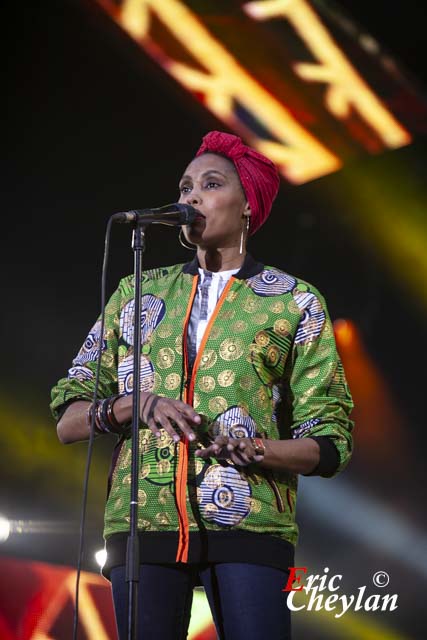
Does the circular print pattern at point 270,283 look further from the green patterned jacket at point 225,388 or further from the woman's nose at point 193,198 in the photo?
the woman's nose at point 193,198

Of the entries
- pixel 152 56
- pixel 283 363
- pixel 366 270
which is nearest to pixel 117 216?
pixel 283 363

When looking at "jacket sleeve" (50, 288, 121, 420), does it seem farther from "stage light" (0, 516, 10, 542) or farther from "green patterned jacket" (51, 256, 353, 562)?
"stage light" (0, 516, 10, 542)

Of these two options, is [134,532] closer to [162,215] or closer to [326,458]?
[326,458]

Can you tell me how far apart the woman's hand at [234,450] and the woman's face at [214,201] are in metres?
0.62

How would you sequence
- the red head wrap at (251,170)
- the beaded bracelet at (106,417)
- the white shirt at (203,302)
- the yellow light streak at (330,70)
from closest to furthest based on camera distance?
the beaded bracelet at (106,417), the white shirt at (203,302), the red head wrap at (251,170), the yellow light streak at (330,70)

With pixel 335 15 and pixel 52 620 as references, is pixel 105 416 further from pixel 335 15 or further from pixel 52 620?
pixel 335 15

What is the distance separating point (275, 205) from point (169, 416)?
3038mm

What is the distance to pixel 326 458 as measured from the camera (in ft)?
6.44

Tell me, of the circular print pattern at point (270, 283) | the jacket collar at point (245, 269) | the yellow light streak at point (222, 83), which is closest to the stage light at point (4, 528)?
the yellow light streak at point (222, 83)

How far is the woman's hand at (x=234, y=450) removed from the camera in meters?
1.75

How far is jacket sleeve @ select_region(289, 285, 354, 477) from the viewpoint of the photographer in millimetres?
1999

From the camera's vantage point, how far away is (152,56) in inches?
168

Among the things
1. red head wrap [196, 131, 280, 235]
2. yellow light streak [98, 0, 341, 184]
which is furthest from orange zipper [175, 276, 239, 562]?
yellow light streak [98, 0, 341, 184]

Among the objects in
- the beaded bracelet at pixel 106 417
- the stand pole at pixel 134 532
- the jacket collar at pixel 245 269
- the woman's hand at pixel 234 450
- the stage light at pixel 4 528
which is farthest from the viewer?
the stage light at pixel 4 528
